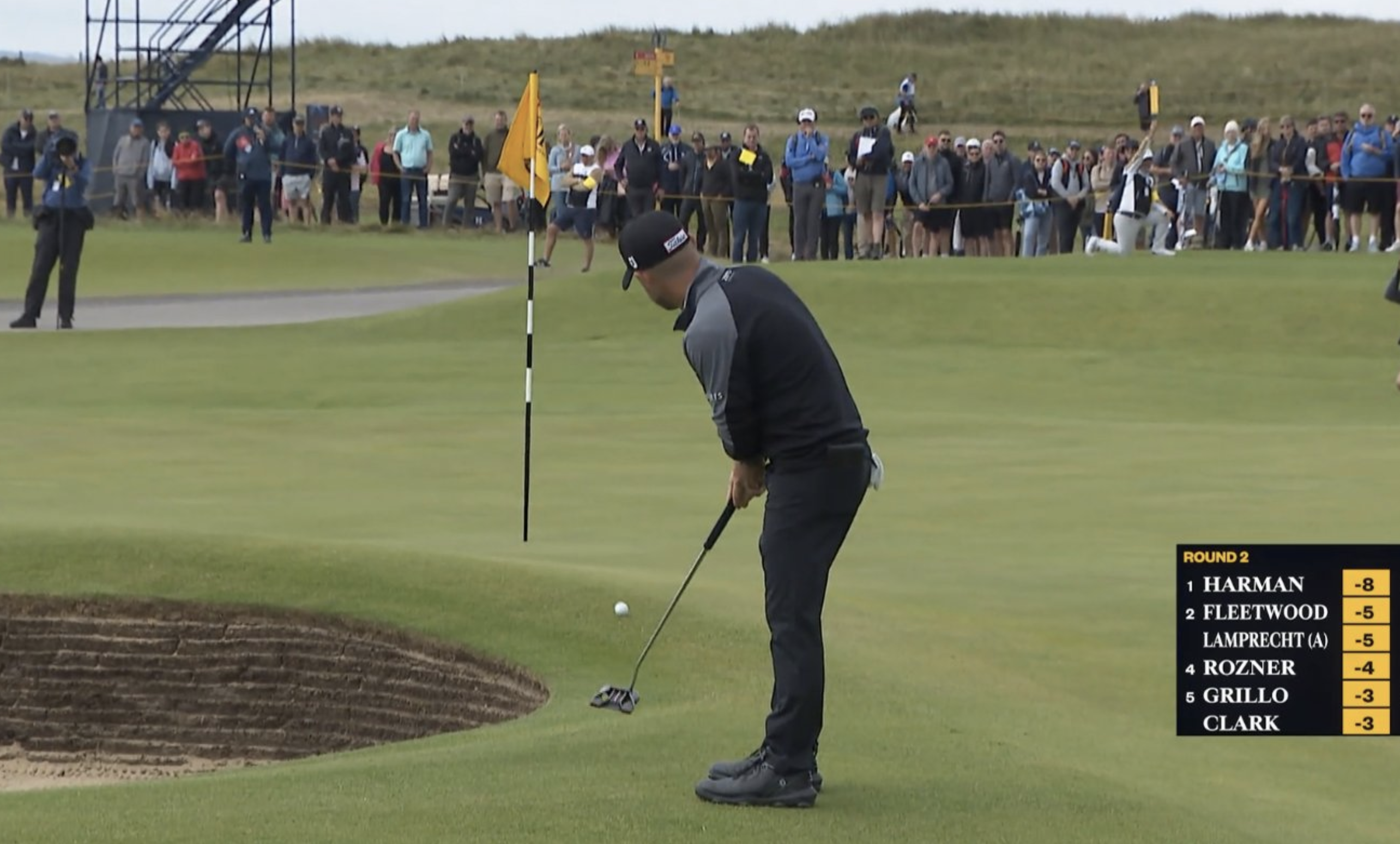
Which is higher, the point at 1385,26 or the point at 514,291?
the point at 1385,26

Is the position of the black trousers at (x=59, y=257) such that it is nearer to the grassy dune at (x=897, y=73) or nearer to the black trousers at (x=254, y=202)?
the black trousers at (x=254, y=202)

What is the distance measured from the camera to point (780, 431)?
751cm

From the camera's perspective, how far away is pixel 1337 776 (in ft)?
29.9

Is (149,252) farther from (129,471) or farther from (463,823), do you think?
(463,823)

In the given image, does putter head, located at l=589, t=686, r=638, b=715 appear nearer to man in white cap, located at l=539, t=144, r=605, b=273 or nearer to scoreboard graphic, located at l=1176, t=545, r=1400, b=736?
scoreboard graphic, located at l=1176, t=545, r=1400, b=736

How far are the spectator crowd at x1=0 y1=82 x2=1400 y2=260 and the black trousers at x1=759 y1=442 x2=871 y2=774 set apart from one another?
22.7 meters

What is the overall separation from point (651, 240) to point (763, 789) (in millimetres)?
1872

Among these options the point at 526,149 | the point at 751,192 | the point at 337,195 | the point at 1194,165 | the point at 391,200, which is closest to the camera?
the point at 526,149

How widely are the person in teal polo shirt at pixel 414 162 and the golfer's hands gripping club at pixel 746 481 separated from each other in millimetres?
30755

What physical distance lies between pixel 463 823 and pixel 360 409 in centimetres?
1583

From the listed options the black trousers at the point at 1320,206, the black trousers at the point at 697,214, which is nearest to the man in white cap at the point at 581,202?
the black trousers at the point at 697,214

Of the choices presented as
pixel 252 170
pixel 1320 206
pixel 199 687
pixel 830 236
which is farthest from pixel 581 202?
pixel 199 687

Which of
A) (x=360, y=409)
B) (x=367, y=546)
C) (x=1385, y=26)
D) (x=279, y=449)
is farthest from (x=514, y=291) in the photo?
(x=1385, y=26)

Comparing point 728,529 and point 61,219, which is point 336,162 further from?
point 728,529
